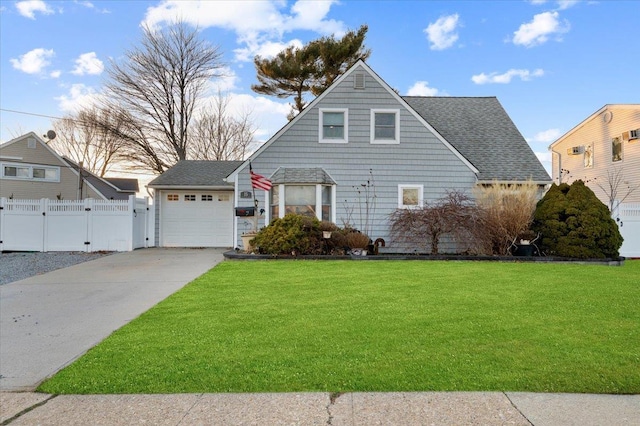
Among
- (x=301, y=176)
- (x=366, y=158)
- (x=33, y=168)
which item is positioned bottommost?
(x=301, y=176)

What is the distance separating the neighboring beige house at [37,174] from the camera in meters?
23.7

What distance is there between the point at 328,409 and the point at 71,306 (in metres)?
5.54

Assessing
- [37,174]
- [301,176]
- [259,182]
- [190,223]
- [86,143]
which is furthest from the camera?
[86,143]

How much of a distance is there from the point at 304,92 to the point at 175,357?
23166 mm

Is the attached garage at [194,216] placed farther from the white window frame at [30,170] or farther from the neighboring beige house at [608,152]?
the neighboring beige house at [608,152]

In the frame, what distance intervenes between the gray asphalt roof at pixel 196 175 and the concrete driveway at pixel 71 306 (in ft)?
14.9

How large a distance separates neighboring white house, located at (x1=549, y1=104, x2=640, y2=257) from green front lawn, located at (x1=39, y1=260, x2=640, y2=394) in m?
13.9

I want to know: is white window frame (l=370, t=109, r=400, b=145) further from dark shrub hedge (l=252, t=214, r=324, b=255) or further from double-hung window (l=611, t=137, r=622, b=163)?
double-hung window (l=611, t=137, r=622, b=163)

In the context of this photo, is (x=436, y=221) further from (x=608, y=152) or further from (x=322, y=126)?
(x=608, y=152)

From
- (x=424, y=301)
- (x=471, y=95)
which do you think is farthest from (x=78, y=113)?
(x=424, y=301)

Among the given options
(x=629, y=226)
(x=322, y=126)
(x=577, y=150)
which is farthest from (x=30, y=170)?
(x=577, y=150)

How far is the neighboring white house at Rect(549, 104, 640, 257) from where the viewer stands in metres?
19.4

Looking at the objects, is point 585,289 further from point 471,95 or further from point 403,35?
point 471,95

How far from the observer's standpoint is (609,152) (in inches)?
834
